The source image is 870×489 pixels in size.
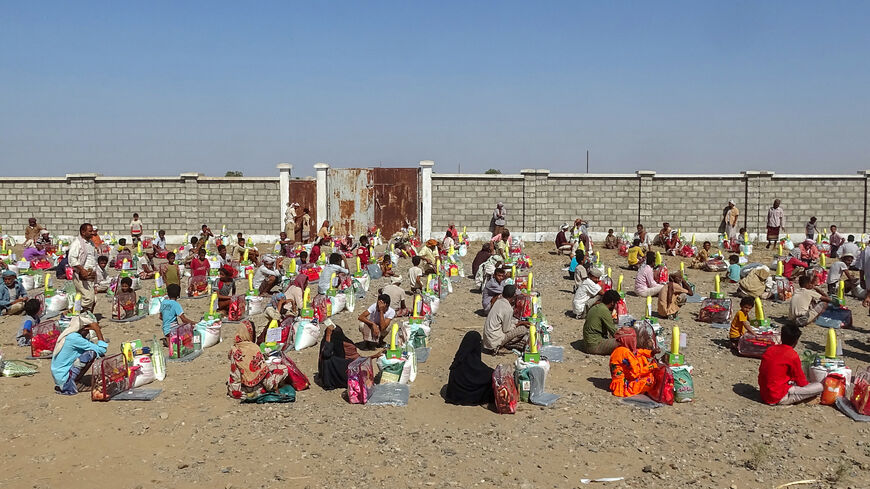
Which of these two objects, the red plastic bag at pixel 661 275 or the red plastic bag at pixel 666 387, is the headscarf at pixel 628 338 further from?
the red plastic bag at pixel 661 275

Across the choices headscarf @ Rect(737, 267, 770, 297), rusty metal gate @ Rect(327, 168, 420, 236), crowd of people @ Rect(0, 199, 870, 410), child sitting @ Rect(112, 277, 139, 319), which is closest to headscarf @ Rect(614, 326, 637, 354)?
crowd of people @ Rect(0, 199, 870, 410)

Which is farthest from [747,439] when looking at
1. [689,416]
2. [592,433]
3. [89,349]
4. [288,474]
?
[89,349]

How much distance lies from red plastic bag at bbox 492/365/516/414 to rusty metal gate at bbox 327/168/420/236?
55.3 ft

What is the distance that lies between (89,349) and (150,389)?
965 mm

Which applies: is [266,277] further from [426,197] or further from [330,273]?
[426,197]

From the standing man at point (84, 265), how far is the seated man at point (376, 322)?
5.31 m

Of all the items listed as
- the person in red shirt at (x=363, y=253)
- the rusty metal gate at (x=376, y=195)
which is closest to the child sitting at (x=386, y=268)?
the person in red shirt at (x=363, y=253)

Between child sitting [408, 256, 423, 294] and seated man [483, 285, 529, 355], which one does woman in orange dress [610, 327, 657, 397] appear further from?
child sitting [408, 256, 423, 294]

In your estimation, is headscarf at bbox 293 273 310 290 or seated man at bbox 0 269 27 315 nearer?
headscarf at bbox 293 273 310 290

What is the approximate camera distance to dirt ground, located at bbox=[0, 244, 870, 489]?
686cm

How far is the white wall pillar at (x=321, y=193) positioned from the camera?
24964mm

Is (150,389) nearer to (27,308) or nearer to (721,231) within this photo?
(27,308)

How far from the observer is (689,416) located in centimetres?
841

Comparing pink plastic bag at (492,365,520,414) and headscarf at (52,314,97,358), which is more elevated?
headscarf at (52,314,97,358)
